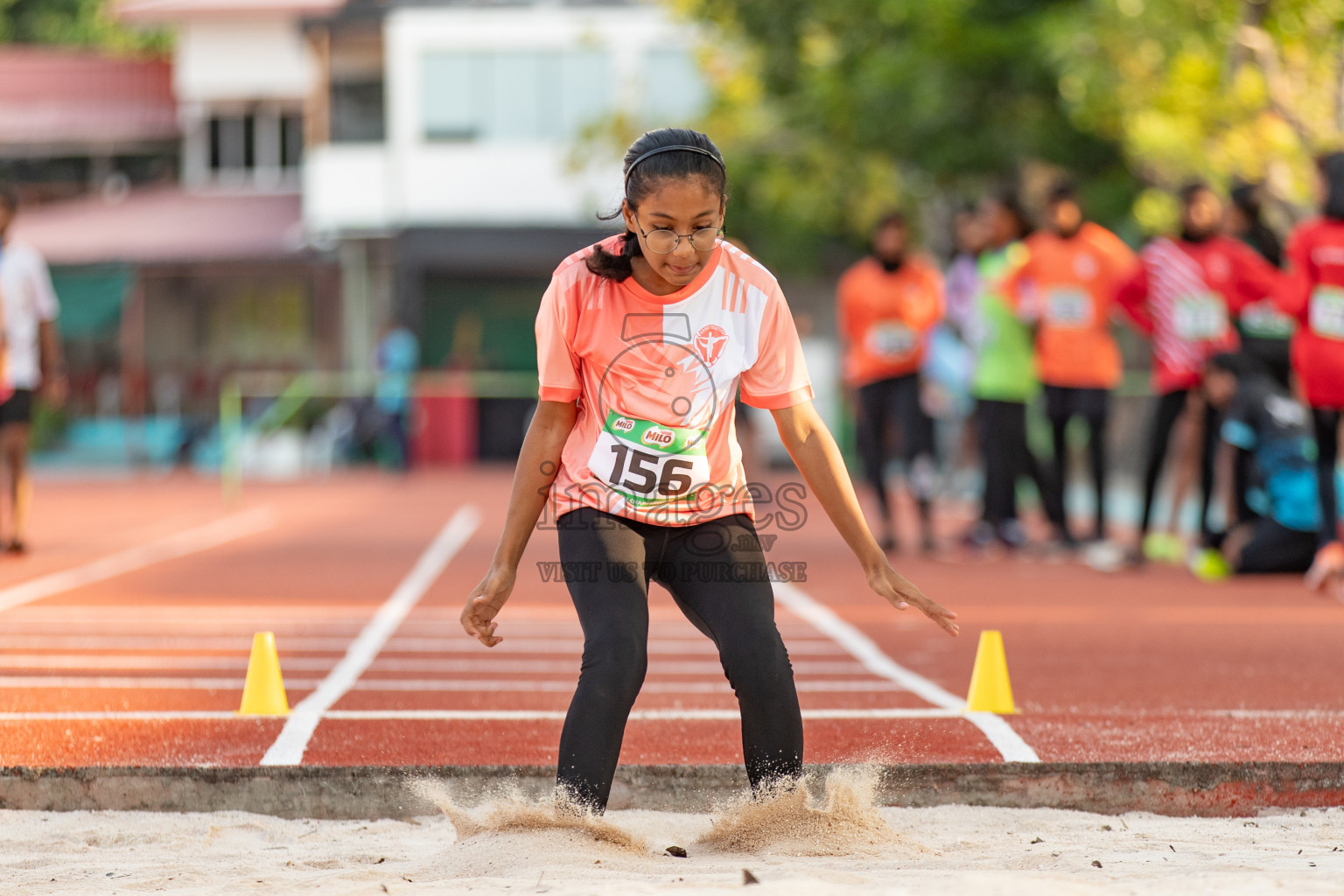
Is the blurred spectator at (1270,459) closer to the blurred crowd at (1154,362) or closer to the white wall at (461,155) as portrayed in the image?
the blurred crowd at (1154,362)

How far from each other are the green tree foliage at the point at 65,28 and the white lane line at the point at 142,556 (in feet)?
99.2

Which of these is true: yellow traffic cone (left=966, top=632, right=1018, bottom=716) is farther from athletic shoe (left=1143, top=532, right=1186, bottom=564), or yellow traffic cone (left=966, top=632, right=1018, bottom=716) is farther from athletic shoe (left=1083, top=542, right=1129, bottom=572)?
athletic shoe (left=1143, top=532, right=1186, bottom=564)

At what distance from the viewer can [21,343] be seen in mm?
10766

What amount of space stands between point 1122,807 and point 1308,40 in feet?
32.9

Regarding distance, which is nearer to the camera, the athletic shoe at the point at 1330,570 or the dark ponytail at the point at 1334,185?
the dark ponytail at the point at 1334,185

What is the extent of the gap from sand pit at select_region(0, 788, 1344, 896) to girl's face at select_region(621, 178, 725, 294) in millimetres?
1361

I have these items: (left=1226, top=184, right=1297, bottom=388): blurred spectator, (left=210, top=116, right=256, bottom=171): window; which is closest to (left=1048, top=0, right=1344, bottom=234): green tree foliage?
(left=1226, top=184, right=1297, bottom=388): blurred spectator

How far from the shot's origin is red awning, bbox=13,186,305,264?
30.4m

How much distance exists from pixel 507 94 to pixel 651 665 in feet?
82.8

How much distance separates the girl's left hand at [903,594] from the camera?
12.8 feet

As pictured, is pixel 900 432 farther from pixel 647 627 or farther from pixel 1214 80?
pixel 647 627

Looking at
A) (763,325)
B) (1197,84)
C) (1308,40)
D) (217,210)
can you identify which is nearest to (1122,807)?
(763,325)

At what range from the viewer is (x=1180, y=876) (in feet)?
12.1

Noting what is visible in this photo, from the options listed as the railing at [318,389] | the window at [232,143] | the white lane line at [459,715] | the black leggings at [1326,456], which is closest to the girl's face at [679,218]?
the white lane line at [459,715]
